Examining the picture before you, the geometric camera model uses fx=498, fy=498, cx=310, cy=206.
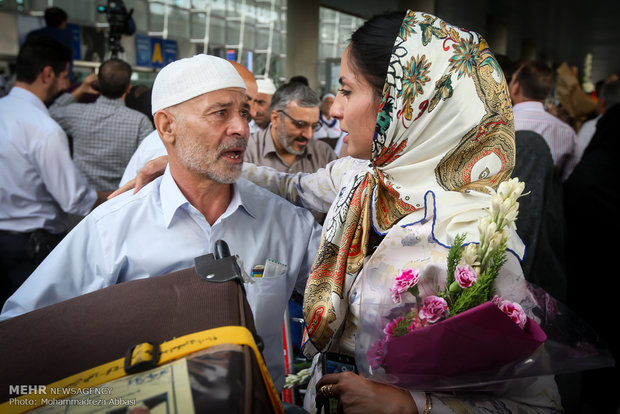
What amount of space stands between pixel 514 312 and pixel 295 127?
10.3 feet

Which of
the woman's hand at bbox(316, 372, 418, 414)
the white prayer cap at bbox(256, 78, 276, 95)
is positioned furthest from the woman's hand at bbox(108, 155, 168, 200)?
the white prayer cap at bbox(256, 78, 276, 95)

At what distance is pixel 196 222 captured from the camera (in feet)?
6.30

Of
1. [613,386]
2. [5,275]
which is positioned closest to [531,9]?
[613,386]

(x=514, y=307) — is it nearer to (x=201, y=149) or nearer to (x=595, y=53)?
(x=201, y=149)

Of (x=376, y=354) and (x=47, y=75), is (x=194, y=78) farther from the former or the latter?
(x=47, y=75)

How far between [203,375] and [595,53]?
44.7 metres

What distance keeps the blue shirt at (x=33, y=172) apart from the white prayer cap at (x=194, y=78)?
6.51 feet

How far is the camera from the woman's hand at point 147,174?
2.13 metres

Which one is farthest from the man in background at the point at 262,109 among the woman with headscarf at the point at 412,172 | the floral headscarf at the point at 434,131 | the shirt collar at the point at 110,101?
the floral headscarf at the point at 434,131

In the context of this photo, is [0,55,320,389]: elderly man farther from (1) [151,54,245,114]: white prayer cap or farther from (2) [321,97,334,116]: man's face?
(2) [321,97,334,116]: man's face

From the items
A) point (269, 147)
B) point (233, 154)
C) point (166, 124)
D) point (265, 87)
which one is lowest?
point (269, 147)

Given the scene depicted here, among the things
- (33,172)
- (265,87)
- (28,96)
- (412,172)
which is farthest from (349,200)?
(265,87)

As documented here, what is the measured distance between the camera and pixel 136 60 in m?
15.2

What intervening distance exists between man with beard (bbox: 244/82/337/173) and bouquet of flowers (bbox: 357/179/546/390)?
9.79 ft
